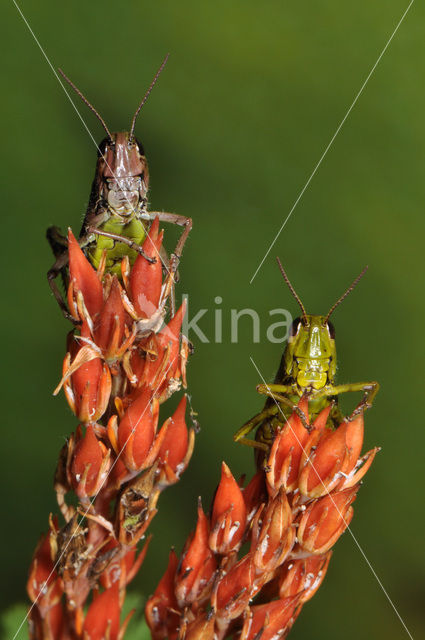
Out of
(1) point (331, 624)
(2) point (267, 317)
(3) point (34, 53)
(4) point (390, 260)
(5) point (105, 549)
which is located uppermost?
(3) point (34, 53)

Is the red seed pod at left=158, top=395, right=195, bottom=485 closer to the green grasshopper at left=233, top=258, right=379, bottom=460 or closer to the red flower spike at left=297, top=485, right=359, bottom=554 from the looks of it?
the red flower spike at left=297, top=485, right=359, bottom=554

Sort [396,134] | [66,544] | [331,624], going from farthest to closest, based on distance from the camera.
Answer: [331,624], [396,134], [66,544]

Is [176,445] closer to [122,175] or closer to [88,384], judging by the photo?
[88,384]

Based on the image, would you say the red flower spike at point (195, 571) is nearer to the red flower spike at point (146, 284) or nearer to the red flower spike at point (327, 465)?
the red flower spike at point (327, 465)

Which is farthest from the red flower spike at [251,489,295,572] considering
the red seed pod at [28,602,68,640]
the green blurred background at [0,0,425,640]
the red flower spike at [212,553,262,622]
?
the green blurred background at [0,0,425,640]

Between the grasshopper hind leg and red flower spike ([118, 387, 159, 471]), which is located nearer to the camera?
red flower spike ([118, 387, 159, 471])

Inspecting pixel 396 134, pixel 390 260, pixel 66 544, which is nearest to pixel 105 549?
pixel 66 544

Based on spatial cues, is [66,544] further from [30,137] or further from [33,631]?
[30,137]
